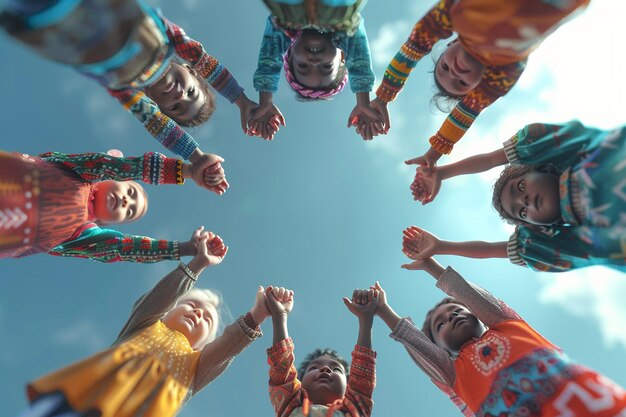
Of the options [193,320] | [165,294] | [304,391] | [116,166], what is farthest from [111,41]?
[304,391]

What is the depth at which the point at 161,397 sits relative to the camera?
2848mm

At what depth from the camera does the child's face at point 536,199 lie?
111 inches

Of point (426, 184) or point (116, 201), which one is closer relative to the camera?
point (116, 201)

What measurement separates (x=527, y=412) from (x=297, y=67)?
3.04 metres

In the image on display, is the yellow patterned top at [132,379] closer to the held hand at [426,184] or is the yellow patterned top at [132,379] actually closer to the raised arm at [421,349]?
the raised arm at [421,349]

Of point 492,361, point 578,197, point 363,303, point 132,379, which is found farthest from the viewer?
point 363,303

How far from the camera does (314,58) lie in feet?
11.0

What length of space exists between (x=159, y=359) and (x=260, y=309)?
2.84ft

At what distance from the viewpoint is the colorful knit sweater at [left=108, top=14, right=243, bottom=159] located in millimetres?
3100

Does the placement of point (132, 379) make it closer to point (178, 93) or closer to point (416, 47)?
point (178, 93)

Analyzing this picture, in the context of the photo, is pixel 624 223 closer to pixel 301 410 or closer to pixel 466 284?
pixel 466 284

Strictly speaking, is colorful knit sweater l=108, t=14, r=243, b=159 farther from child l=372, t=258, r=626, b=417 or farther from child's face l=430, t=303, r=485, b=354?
child's face l=430, t=303, r=485, b=354

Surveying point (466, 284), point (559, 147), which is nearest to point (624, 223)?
point (559, 147)

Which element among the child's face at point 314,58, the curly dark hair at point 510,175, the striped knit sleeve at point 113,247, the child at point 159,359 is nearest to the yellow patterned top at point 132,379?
the child at point 159,359
